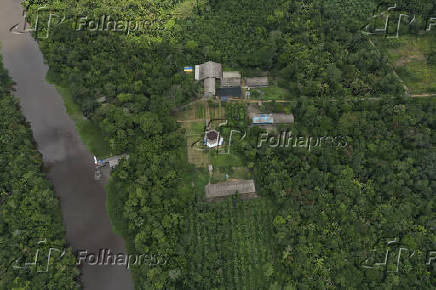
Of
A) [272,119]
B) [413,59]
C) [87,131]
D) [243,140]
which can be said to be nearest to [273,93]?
[272,119]

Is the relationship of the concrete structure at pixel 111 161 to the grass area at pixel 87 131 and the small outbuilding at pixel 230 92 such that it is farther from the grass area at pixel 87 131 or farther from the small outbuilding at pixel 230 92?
the small outbuilding at pixel 230 92

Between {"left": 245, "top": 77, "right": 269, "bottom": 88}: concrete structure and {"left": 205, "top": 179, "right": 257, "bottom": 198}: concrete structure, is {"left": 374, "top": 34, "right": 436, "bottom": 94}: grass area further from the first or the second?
{"left": 205, "top": 179, "right": 257, "bottom": 198}: concrete structure

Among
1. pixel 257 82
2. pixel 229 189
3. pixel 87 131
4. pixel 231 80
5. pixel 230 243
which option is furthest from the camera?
pixel 257 82

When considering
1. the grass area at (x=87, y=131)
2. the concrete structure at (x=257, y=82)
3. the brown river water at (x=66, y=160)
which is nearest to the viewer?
the brown river water at (x=66, y=160)

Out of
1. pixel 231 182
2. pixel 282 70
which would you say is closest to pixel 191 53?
pixel 282 70

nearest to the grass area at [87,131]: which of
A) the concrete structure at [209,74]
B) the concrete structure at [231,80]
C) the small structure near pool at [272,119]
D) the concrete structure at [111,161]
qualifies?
the concrete structure at [111,161]

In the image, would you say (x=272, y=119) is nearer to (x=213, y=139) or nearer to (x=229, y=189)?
(x=213, y=139)
